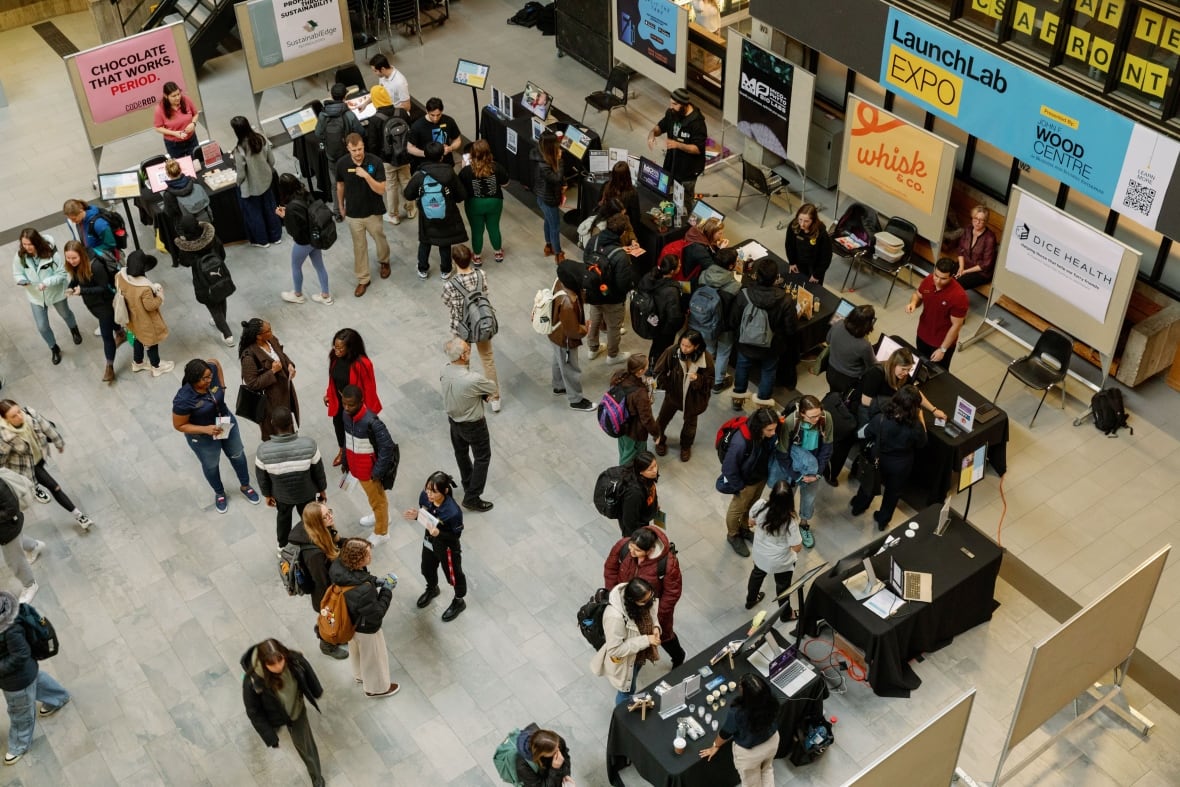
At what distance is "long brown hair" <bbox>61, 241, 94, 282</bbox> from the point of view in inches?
436

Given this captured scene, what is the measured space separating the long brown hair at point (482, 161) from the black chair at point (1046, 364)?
5.31 metres

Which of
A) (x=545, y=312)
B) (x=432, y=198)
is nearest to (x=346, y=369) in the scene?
(x=545, y=312)

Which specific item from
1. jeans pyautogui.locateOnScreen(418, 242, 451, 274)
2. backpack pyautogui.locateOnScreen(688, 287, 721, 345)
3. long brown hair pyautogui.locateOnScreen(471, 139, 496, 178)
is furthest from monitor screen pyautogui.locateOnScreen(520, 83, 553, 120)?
backpack pyautogui.locateOnScreen(688, 287, 721, 345)

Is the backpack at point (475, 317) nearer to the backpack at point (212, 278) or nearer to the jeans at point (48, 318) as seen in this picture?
the backpack at point (212, 278)

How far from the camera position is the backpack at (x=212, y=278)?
38.0ft

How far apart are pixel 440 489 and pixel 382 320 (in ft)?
14.8

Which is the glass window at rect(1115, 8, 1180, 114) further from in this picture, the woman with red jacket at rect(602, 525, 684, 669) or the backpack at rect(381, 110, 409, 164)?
the backpack at rect(381, 110, 409, 164)

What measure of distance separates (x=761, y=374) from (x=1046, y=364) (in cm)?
261

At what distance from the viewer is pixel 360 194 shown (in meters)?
12.3

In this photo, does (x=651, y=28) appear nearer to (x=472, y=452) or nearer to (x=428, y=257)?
(x=428, y=257)

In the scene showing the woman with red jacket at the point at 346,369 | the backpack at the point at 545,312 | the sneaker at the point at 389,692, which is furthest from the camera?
the backpack at the point at 545,312

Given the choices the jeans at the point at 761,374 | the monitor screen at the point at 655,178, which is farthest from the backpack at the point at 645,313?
the monitor screen at the point at 655,178

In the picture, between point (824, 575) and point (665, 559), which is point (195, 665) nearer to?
point (665, 559)

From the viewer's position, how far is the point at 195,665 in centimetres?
945
